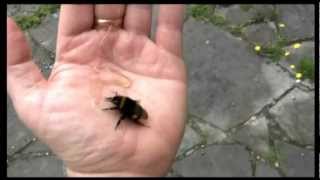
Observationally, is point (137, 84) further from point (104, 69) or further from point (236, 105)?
point (236, 105)

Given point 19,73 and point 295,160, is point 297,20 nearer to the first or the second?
point 295,160

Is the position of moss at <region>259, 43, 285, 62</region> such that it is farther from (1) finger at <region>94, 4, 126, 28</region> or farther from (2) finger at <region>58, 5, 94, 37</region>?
(2) finger at <region>58, 5, 94, 37</region>

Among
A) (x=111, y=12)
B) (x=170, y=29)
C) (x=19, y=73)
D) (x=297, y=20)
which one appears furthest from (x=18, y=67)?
(x=297, y=20)

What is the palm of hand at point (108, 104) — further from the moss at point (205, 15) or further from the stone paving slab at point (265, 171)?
the moss at point (205, 15)

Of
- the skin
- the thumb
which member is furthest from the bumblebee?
the thumb

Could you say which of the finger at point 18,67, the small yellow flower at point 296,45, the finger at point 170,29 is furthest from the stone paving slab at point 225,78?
the finger at point 18,67
